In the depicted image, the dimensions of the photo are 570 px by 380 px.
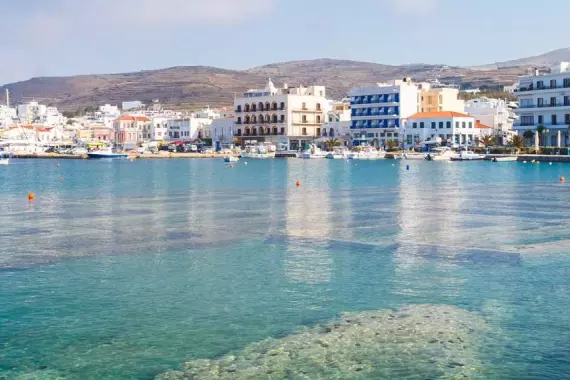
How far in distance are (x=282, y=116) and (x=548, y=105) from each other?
4712 centimetres

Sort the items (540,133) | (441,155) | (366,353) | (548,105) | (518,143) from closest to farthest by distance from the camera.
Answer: (366,353)
(548,105)
(540,133)
(518,143)
(441,155)

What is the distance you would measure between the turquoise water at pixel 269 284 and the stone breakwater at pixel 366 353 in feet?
0.19

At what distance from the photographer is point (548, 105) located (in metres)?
85.2

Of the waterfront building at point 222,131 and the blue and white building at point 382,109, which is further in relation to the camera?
the waterfront building at point 222,131

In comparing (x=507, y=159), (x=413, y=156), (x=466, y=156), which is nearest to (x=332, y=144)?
(x=413, y=156)

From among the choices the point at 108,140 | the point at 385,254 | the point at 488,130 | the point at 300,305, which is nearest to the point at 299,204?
the point at 385,254

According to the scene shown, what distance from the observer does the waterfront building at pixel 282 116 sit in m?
121

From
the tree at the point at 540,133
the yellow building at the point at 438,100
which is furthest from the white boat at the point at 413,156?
the tree at the point at 540,133

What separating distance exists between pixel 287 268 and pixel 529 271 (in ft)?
A: 19.4

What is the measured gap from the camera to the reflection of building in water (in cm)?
1847

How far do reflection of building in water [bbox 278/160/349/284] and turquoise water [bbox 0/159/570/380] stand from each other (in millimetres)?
97

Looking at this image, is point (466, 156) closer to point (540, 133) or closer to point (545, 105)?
point (540, 133)

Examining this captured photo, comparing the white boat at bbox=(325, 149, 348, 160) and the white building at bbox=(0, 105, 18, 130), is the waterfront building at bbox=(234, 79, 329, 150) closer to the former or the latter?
the white boat at bbox=(325, 149, 348, 160)

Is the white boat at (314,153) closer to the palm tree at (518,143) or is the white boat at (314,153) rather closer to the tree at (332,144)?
A: the tree at (332,144)
